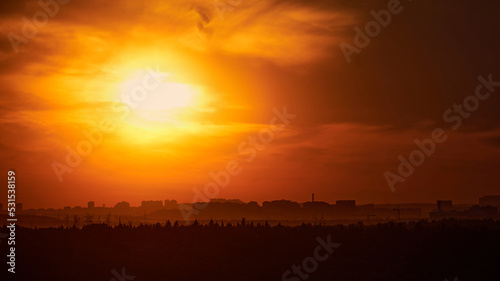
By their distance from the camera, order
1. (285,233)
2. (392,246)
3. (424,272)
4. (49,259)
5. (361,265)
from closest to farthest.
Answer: (424,272), (361,265), (392,246), (49,259), (285,233)

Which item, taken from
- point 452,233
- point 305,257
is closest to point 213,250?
point 305,257

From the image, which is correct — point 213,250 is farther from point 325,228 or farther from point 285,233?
point 325,228

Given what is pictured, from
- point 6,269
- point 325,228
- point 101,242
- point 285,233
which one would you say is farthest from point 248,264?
point 6,269

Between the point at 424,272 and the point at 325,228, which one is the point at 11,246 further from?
the point at 424,272

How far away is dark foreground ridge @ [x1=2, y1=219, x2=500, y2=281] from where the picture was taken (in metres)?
42.2

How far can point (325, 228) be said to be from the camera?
56.4 metres

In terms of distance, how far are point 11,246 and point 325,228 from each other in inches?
1225

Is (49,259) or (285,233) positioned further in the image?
(285,233)

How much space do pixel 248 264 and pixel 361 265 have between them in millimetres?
9793

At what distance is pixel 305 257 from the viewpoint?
47.6 metres

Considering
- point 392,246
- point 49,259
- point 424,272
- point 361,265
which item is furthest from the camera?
point 49,259

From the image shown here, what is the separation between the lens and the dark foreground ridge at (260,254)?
4222 cm

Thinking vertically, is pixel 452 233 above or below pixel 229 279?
above

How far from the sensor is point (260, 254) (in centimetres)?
4984
